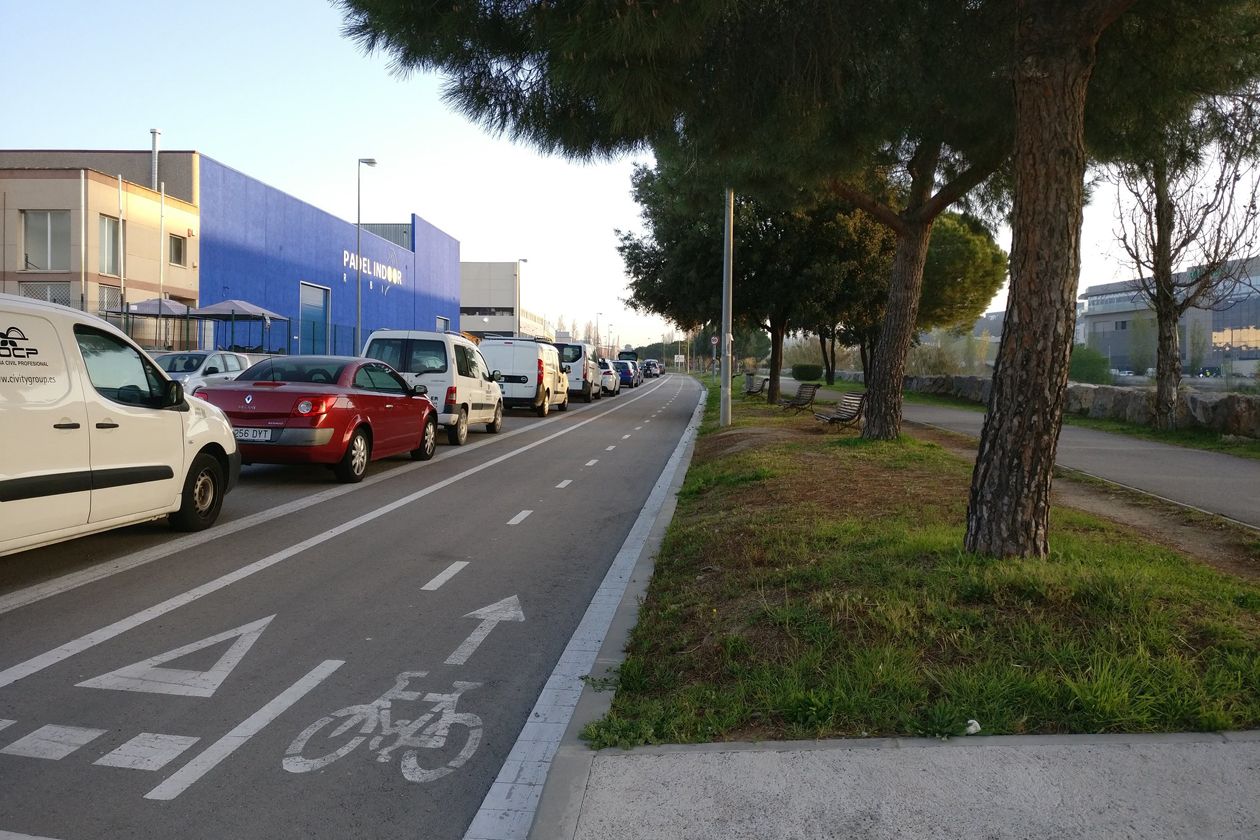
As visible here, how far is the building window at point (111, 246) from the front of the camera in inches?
1248

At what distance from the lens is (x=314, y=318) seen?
49031mm

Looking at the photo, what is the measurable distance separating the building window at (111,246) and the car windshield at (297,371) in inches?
912

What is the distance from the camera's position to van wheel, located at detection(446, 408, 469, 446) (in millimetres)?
17375

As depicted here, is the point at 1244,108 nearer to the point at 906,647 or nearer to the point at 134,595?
the point at 906,647

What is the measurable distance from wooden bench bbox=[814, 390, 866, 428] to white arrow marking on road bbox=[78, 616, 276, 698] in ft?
50.7

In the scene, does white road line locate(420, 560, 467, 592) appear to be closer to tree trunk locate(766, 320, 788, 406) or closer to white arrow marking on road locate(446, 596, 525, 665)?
white arrow marking on road locate(446, 596, 525, 665)

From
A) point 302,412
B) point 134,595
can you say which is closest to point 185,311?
point 302,412

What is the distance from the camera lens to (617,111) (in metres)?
6.33

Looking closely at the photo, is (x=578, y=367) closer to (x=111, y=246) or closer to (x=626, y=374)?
(x=111, y=246)

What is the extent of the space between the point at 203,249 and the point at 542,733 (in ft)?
122

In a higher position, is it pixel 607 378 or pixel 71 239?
pixel 71 239

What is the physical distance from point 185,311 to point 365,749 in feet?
94.4

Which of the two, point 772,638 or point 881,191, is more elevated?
point 881,191

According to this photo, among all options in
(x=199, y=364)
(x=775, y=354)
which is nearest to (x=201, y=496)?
(x=199, y=364)
